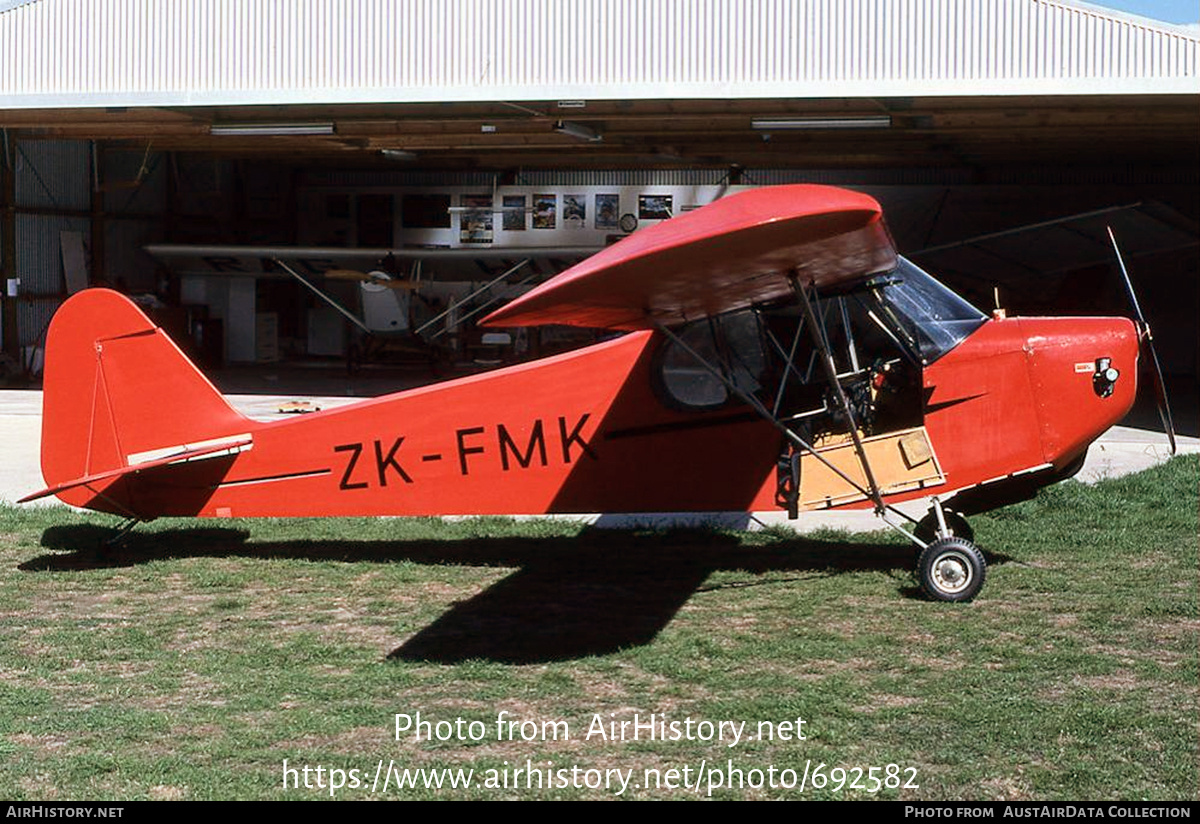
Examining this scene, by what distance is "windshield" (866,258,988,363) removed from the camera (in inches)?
321

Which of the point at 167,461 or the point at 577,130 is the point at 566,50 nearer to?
the point at 577,130

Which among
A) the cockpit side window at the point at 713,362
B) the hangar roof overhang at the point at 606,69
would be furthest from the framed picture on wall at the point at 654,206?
the cockpit side window at the point at 713,362

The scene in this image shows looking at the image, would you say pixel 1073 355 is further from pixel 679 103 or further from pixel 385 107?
pixel 385 107

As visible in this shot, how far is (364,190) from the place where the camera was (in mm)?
32125

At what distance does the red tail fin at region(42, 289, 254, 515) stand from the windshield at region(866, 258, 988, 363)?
401cm

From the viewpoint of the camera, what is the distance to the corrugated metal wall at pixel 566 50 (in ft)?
50.8

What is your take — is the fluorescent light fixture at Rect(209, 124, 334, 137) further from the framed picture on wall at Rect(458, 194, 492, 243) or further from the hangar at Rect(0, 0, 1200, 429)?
the framed picture on wall at Rect(458, 194, 492, 243)

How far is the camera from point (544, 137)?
875 inches

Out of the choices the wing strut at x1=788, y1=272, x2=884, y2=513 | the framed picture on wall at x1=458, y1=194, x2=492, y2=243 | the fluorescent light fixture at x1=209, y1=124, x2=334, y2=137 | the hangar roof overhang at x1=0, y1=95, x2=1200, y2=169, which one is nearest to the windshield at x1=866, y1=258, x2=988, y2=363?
the wing strut at x1=788, y1=272, x2=884, y2=513

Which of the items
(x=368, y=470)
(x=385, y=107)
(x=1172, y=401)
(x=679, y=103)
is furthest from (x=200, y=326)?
(x=368, y=470)

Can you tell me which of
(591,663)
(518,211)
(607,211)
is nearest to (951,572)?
(591,663)

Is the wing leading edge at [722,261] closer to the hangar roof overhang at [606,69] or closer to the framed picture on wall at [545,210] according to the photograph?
the hangar roof overhang at [606,69]

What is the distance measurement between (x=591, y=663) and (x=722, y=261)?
2033 millimetres

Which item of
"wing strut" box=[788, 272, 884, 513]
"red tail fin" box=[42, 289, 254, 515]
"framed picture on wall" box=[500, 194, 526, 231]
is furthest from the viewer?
"framed picture on wall" box=[500, 194, 526, 231]
